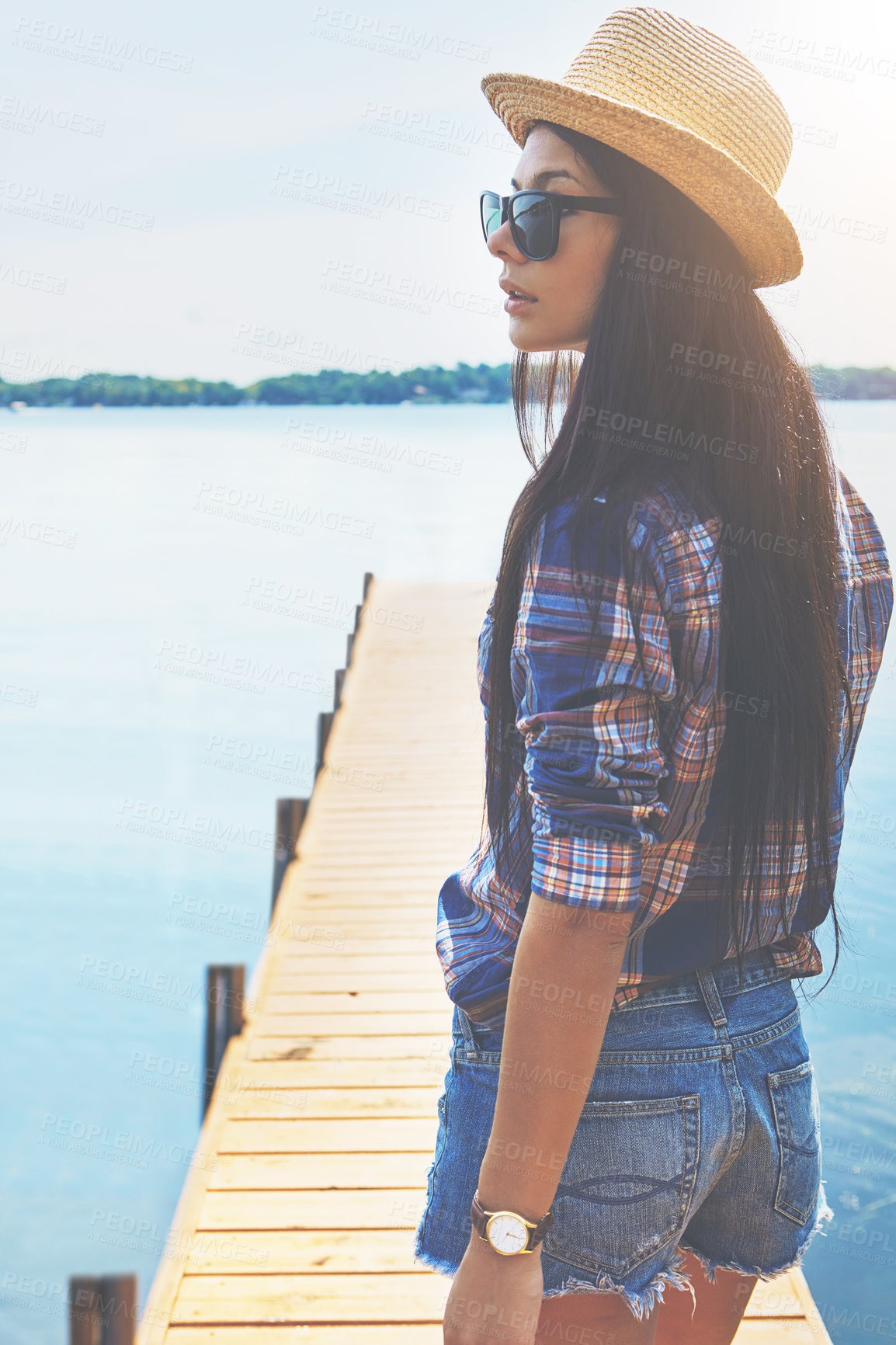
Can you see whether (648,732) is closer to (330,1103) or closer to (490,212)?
(490,212)

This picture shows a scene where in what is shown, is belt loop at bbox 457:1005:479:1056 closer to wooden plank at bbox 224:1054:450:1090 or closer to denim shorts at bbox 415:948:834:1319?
denim shorts at bbox 415:948:834:1319

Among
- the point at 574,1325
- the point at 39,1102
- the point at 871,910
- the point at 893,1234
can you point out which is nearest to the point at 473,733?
the point at 893,1234

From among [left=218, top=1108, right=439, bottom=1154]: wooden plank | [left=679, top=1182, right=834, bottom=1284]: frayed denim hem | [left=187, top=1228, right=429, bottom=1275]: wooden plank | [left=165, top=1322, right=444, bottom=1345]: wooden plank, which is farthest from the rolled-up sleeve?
[left=218, top=1108, right=439, bottom=1154]: wooden plank

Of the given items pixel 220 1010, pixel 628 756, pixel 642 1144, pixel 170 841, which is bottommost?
pixel 170 841

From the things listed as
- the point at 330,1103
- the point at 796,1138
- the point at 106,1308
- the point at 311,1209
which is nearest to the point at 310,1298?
the point at 311,1209

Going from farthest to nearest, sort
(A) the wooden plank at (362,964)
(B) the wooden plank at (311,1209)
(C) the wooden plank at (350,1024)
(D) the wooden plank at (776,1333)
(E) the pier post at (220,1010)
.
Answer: (A) the wooden plank at (362,964) → (E) the pier post at (220,1010) → (C) the wooden plank at (350,1024) → (B) the wooden plank at (311,1209) → (D) the wooden plank at (776,1333)

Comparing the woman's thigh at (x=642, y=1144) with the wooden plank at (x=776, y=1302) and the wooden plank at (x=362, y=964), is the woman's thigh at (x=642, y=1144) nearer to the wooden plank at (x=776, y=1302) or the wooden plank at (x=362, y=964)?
the wooden plank at (x=776, y=1302)

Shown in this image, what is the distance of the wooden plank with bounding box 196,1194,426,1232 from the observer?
2.86 meters

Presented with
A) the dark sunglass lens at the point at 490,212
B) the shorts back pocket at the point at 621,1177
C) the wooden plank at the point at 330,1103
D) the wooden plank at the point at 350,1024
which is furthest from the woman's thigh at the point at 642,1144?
→ the wooden plank at the point at 350,1024

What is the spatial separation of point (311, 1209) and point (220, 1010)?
1.47 metres

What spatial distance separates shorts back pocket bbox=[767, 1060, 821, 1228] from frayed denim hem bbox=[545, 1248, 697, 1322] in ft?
0.46

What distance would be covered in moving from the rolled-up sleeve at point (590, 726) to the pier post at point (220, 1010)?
3.43 m

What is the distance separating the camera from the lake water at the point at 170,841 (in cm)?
917

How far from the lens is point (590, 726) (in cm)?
94
